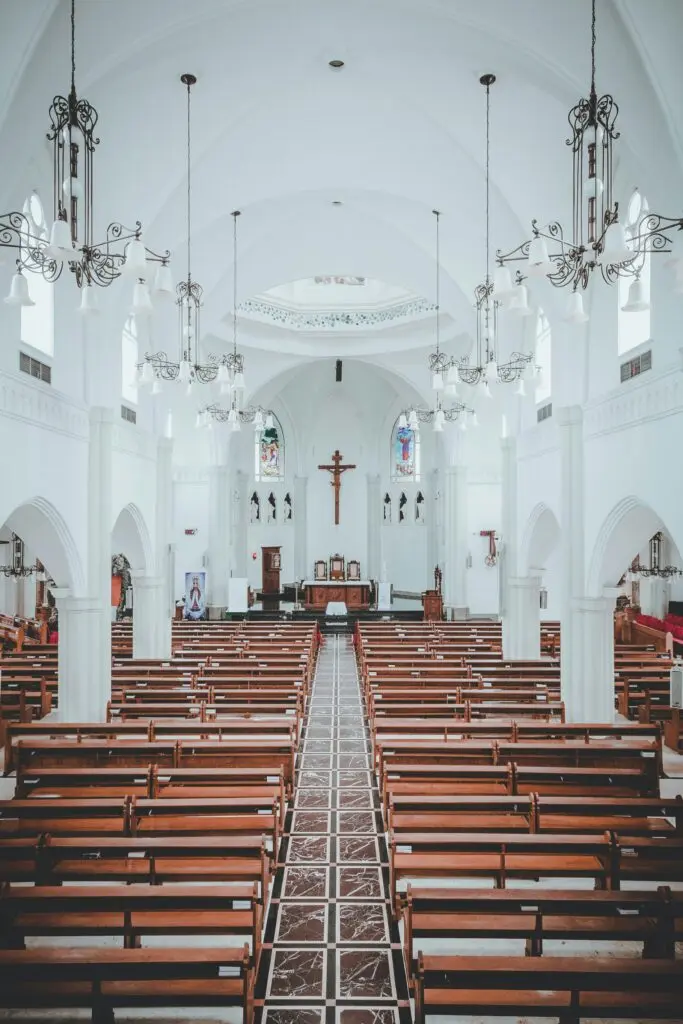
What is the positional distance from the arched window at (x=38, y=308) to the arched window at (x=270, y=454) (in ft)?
69.2

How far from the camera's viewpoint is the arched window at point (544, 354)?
1634 cm

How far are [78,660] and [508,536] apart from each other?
34.7 feet

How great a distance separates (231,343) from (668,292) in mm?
17815

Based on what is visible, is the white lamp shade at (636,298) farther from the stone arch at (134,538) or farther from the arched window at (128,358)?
the stone arch at (134,538)

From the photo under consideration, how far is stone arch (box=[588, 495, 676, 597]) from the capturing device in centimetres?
1172

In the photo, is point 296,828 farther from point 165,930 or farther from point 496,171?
point 496,171

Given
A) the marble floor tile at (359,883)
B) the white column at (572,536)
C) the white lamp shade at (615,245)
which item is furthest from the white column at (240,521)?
the white lamp shade at (615,245)

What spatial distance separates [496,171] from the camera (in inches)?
508

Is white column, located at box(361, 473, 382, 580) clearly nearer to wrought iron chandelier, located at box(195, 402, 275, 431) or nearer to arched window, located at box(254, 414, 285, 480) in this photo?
arched window, located at box(254, 414, 285, 480)

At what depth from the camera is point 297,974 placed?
563cm

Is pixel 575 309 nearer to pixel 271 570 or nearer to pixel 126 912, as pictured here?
pixel 126 912

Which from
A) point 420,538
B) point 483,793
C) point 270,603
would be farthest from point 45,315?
point 420,538

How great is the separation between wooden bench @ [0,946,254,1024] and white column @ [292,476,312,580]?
1118 inches

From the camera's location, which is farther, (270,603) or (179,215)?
(270,603)
